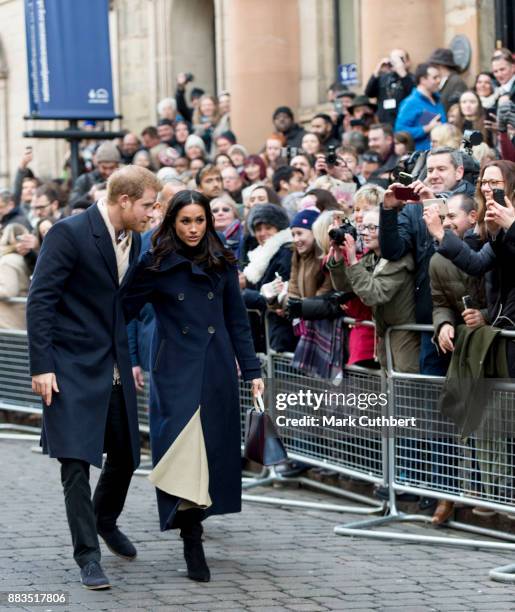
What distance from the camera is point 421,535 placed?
874cm

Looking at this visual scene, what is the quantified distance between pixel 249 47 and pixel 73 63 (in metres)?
4.03

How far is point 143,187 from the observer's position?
7.67 meters

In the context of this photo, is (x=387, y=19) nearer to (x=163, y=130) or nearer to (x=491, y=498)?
(x=163, y=130)

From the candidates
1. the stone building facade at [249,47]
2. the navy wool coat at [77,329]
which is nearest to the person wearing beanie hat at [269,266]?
the navy wool coat at [77,329]

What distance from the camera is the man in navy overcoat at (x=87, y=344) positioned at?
748 cm

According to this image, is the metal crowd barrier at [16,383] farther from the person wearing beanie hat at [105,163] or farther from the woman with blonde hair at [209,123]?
the woman with blonde hair at [209,123]

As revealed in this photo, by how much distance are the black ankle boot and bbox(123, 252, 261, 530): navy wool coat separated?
0.14m

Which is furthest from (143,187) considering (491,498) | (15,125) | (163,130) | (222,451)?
(15,125)

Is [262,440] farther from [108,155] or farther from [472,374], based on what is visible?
[108,155]

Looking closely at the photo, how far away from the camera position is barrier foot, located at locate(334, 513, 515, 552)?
27.6 feet

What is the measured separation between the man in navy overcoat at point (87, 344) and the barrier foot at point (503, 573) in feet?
6.16

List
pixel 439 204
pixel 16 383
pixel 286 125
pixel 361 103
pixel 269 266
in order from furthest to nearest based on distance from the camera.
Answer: pixel 286 125, pixel 361 103, pixel 16 383, pixel 269 266, pixel 439 204

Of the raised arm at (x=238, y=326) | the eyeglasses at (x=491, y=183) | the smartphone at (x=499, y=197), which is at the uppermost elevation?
the eyeglasses at (x=491, y=183)

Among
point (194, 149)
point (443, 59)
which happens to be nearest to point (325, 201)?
point (443, 59)
